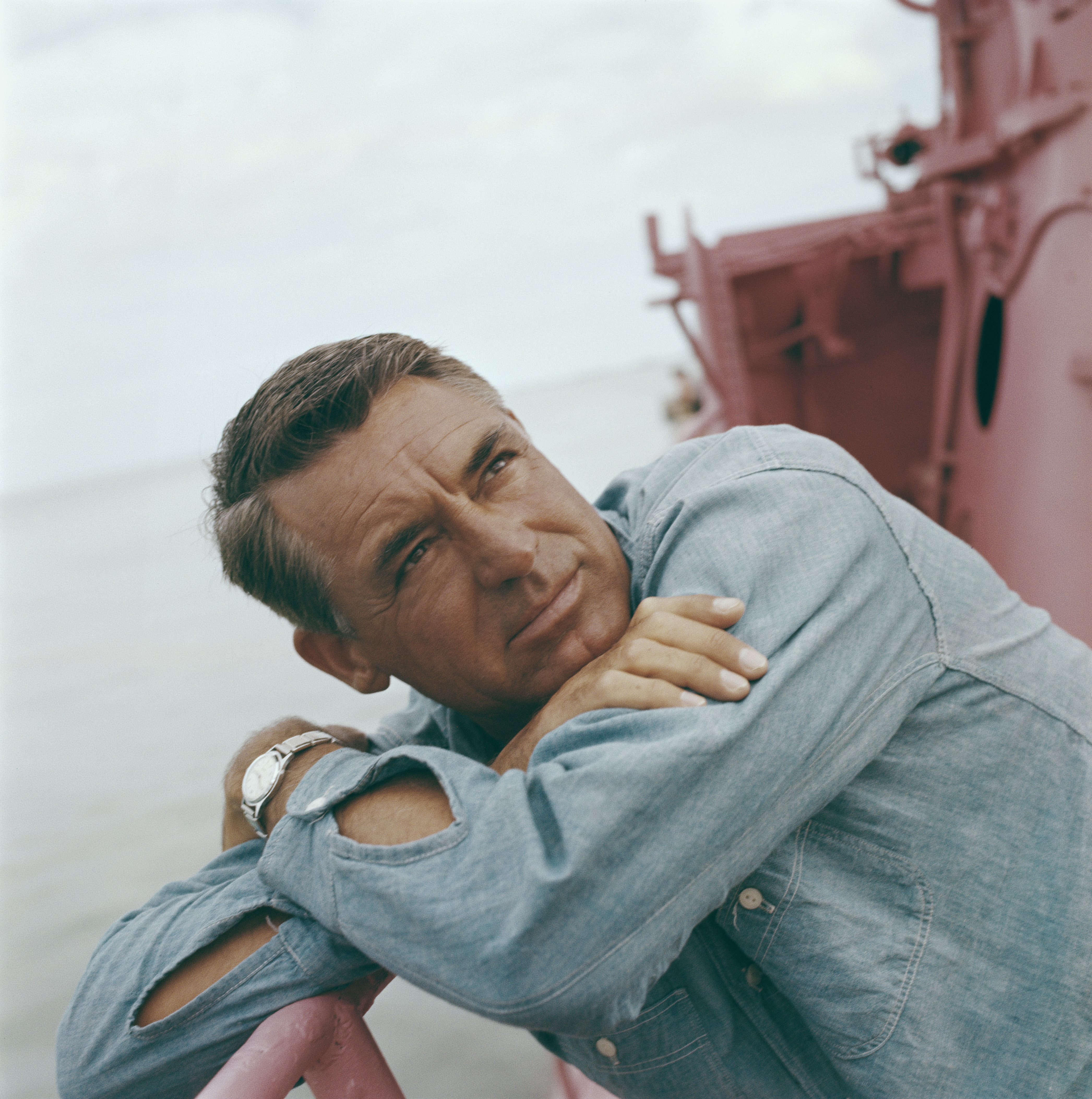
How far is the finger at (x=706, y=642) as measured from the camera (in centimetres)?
129

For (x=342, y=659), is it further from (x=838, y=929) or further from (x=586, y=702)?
(x=838, y=929)

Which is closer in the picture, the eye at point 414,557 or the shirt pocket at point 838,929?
the shirt pocket at point 838,929

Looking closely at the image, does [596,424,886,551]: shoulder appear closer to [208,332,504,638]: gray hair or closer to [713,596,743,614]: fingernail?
[713,596,743,614]: fingernail

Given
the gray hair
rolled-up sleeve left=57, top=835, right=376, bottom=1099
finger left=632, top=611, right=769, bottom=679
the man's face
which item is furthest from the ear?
finger left=632, top=611, right=769, bottom=679

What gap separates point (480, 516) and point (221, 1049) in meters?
0.93

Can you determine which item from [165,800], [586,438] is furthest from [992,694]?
[586,438]

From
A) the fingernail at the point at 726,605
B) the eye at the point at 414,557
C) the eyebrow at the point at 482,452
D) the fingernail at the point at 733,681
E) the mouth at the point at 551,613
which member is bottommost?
the mouth at the point at 551,613

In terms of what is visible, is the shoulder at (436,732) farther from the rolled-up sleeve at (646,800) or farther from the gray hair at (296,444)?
the rolled-up sleeve at (646,800)

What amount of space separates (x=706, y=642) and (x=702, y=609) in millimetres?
68

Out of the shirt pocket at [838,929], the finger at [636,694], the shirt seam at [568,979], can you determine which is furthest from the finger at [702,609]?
the shirt pocket at [838,929]

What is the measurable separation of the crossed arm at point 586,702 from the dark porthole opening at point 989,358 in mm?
4446

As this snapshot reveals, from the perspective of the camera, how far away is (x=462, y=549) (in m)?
1.72

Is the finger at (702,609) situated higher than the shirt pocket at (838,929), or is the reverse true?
the finger at (702,609)

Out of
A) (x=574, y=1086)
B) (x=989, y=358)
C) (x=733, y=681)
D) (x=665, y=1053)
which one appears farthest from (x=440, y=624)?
(x=989, y=358)
